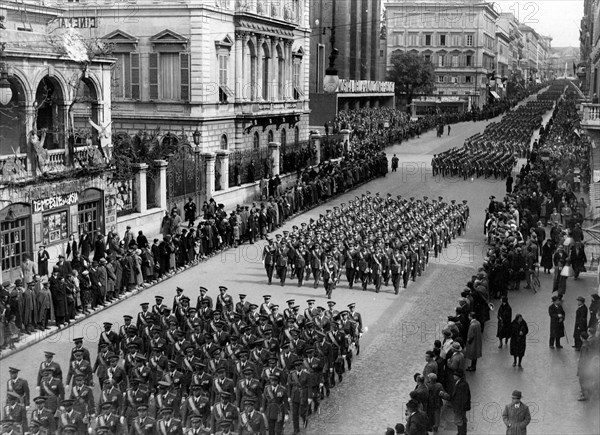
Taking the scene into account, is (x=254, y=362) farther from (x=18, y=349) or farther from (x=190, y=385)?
(x=18, y=349)

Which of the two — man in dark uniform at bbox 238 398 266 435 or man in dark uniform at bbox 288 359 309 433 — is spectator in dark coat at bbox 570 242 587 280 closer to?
man in dark uniform at bbox 288 359 309 433

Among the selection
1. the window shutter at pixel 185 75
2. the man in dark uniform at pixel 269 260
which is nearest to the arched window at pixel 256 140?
the window shutter at pixel 185 75

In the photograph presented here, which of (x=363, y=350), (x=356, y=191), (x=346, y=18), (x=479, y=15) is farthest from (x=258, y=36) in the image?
(x=479, y=15)

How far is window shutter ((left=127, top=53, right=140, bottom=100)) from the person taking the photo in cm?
3881

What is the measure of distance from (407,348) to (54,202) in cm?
1048

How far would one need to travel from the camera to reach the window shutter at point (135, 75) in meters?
38.8

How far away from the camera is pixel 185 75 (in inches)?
1506

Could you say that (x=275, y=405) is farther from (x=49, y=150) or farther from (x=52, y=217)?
(x=49, y=150)

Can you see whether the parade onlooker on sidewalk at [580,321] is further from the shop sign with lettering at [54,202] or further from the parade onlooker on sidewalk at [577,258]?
the shop sign with lettering at [54,202]

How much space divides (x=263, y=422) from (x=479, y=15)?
9449cm

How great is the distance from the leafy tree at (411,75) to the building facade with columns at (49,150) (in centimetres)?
6477

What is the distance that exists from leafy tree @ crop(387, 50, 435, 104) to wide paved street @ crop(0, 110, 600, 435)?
197 ft

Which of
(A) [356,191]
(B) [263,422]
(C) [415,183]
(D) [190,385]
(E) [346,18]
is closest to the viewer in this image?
(B) [263,422]

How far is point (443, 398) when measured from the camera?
43.7 ft
